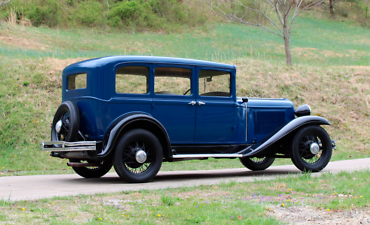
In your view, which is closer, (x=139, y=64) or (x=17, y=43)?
(x=139, y=64)

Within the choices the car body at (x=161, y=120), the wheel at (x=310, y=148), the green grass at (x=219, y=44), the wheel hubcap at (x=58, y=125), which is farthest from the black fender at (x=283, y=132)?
the green grass at (x=219, y=44)

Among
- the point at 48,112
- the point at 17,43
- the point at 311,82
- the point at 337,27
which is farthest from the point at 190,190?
the point at 337,27

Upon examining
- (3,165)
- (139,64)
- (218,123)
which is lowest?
(3,165)

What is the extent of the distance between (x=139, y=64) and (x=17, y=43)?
62.6 feet

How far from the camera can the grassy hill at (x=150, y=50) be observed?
41.2ft

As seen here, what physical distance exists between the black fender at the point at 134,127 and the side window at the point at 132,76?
0.47m

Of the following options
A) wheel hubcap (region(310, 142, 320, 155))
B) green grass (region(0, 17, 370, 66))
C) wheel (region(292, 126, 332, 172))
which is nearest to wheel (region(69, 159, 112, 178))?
wheel (region(292, 126, 332, 172))

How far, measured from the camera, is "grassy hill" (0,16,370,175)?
41.2 ft

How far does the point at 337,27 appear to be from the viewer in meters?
49.9

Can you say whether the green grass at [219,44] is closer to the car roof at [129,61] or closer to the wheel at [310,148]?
the car roof at [129,61]

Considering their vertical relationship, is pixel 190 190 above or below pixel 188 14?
below

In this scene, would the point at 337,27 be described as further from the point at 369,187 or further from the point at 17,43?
the point at 369,187

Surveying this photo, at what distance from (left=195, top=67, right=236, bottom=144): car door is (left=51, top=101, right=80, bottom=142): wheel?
2267 millimetres

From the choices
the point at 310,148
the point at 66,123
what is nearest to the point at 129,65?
the point at 66,123
